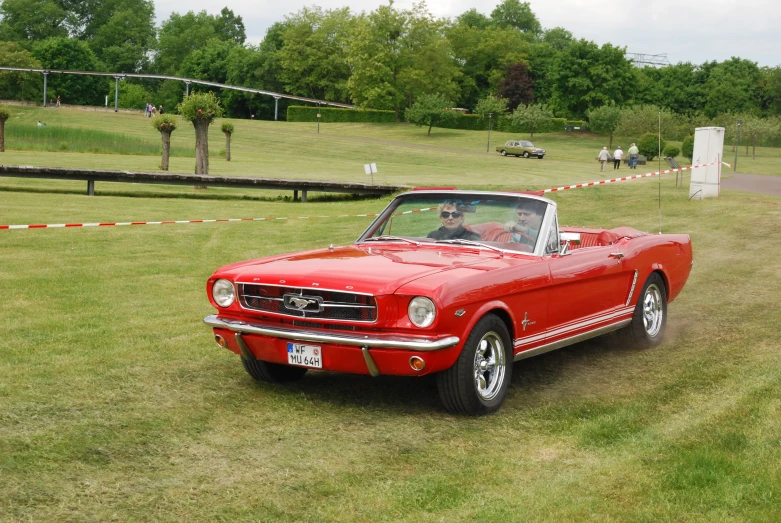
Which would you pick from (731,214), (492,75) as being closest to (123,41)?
(492,75)

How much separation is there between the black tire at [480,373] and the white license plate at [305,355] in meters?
0.78

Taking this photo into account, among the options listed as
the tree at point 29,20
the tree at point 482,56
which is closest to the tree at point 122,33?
the tree at point 29,20

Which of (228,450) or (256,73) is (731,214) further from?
(256,73)

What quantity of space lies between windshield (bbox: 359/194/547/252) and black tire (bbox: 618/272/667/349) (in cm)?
166

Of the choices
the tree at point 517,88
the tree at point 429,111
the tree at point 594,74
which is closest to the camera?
the tree at point 429,111

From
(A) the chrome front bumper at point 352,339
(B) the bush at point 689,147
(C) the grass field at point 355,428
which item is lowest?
(C) the grass field at point 355,428

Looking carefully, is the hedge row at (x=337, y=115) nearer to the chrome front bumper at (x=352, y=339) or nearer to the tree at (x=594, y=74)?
the tree at (x=594, y=74)

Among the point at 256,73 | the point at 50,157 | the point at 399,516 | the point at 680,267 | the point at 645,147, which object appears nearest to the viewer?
the point at 399,516

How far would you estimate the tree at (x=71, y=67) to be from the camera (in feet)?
377

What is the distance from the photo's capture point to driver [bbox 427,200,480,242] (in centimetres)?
740

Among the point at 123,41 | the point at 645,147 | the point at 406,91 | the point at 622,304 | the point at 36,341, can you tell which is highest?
the point at 123,41

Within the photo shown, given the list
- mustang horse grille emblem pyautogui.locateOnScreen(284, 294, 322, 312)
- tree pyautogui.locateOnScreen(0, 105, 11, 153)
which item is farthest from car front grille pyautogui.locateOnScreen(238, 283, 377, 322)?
tree pyautogui.locateOnScreen(0, 105, 11, 153)

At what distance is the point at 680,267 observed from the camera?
9.35 metres

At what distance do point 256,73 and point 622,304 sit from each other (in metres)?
115
